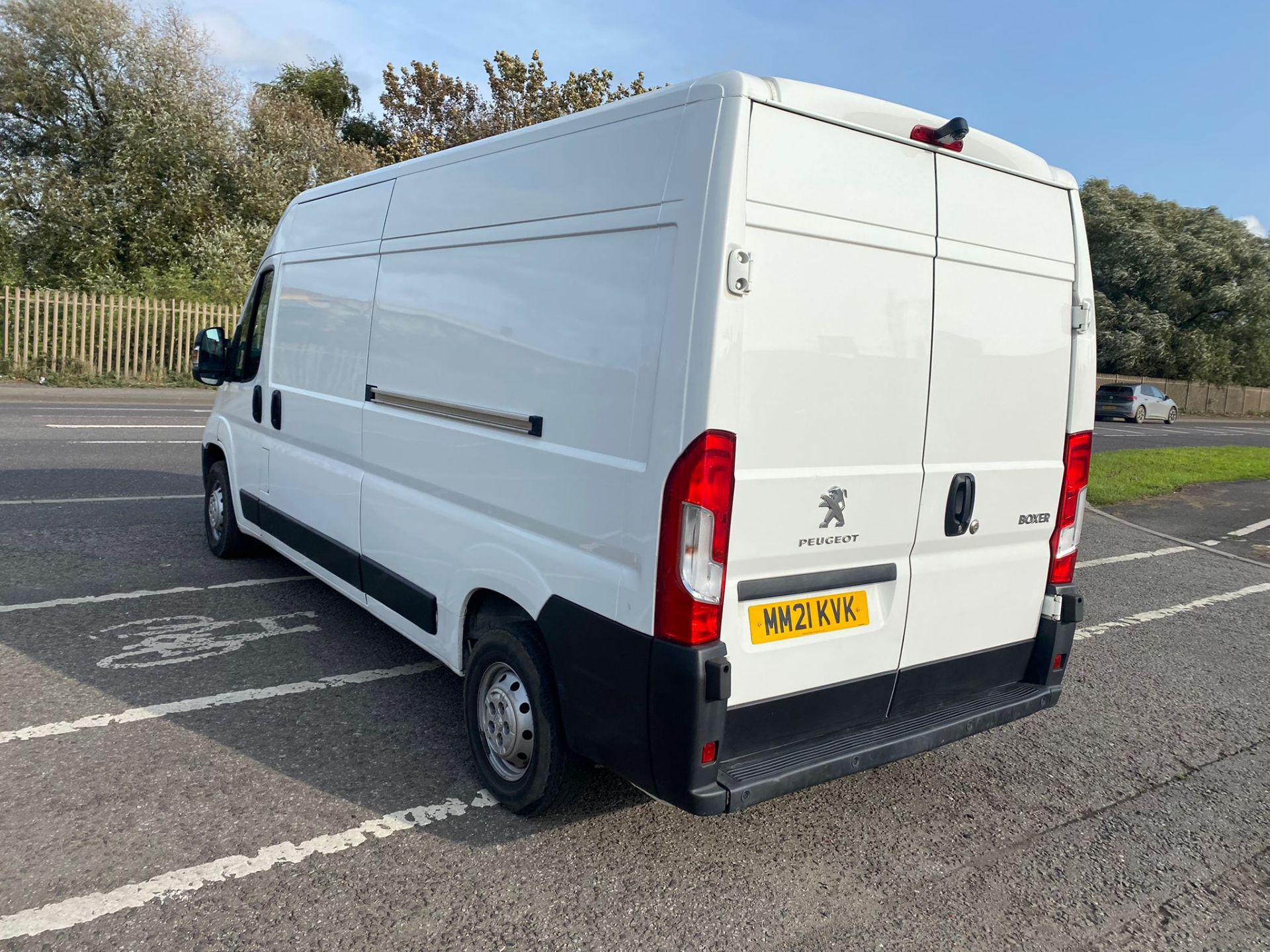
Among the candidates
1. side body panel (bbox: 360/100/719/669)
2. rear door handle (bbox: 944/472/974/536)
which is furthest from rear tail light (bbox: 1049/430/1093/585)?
side body panel (bbox: 360/100/719/669)

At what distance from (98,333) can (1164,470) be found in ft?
65.5

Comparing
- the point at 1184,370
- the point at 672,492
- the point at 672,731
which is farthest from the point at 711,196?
the point at 1184,370

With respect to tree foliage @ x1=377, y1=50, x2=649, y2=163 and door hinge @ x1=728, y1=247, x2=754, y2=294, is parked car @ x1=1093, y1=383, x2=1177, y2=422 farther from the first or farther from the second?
door hinge @ x1=728, y1=247, x2=754, y2=294

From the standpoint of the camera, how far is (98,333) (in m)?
19.0

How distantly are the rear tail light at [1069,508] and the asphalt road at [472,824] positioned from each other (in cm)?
90

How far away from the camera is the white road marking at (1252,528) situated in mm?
10172

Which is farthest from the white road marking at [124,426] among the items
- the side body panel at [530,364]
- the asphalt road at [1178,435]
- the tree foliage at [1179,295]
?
the tree foliage at [1179,295]

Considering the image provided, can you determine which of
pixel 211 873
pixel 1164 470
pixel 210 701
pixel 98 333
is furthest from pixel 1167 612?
pixel 98 333

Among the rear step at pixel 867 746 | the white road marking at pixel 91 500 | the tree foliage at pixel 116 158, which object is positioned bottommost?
the white road marking at pixel 91 500

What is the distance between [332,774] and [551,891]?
1104 millimetres

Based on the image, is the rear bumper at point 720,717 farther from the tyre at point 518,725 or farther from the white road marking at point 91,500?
the white road marking at point 91,500

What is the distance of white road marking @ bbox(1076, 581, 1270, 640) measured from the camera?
612cm

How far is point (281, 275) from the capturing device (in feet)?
18.3

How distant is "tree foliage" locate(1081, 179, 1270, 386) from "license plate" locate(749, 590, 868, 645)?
41.3 m
